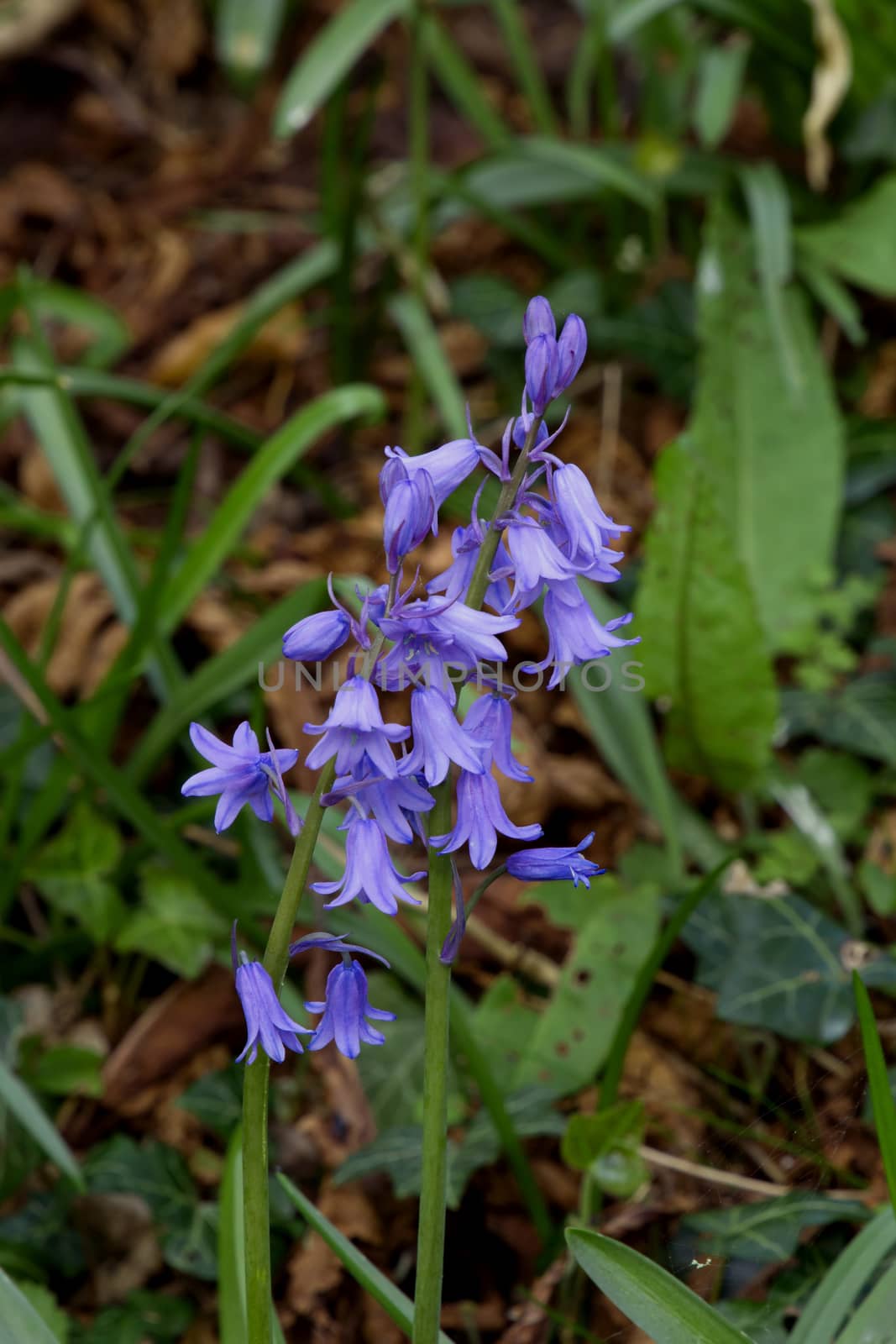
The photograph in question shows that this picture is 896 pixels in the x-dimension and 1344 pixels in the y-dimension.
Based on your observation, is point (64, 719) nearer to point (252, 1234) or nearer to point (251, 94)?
point (252, 1234)

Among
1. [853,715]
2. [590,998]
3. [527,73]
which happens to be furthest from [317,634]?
[527,73]

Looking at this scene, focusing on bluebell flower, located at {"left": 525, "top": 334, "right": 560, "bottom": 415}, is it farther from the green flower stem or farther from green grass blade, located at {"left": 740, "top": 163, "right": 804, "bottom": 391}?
green grass blade, located at {"left": 740, "top": 163, "right": 804, "bottom": 391}

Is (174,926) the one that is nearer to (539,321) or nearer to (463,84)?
(539,321)

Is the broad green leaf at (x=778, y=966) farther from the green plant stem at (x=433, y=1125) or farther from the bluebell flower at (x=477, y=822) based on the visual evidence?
the bluebell flower at (x=477, y=822)

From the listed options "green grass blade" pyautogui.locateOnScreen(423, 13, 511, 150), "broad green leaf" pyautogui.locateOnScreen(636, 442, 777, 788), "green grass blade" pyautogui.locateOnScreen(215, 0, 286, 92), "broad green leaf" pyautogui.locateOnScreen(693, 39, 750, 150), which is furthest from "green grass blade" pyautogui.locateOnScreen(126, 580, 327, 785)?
"green grass blade" pyautogui.locateOnScreen(215, 0, 286, 92)

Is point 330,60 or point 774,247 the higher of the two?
point 330,60

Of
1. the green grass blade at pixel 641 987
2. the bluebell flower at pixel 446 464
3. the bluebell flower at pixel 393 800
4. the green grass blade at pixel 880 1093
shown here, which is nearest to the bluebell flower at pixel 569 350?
the bluebell flower at pixel 446 464

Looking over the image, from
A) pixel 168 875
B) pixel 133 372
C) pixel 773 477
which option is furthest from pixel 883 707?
pixel 133 372
